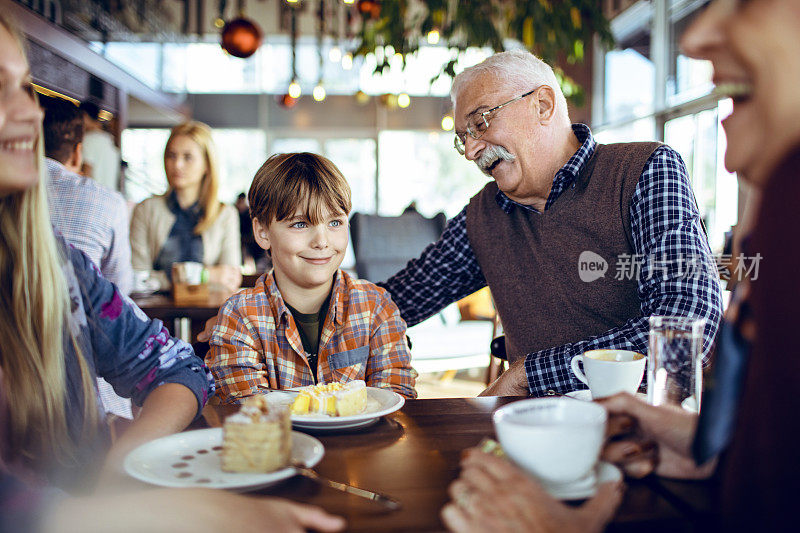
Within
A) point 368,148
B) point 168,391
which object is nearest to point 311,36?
point 368,148

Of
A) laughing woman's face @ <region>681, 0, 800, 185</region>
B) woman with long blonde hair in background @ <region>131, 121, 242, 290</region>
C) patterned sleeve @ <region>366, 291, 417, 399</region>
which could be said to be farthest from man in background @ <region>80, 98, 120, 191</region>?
laughing woman's face @ <region>681, 0, 800, 185</region>

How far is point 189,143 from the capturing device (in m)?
3.47

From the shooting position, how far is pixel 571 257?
5.83ft

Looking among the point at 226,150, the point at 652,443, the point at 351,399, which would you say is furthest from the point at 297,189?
the point at 226,150

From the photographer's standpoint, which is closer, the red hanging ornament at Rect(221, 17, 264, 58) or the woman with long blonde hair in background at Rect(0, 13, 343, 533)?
the woman with long blonde hair in background at Rect(0, 13, 343, 533)

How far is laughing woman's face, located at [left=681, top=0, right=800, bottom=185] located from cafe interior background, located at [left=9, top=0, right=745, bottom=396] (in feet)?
7.33

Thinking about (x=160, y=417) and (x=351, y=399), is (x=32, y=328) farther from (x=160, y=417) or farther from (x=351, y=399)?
(x=351, y=399)

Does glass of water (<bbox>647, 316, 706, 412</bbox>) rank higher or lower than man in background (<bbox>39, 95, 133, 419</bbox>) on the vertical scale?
lower

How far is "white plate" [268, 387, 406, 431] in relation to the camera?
3.08 feet

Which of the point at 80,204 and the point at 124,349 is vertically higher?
the point at 80,204

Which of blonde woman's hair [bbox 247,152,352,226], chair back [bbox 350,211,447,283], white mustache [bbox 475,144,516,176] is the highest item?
white mustache [bbox 475,144,516,176]

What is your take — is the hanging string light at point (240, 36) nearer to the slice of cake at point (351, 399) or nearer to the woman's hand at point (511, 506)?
the slice of cake at point (351, 399)

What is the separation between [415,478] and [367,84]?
965cm

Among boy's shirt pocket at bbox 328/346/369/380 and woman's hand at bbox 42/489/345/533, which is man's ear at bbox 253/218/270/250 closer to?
boy's shirt pocket at bbox 328/346/369/380
